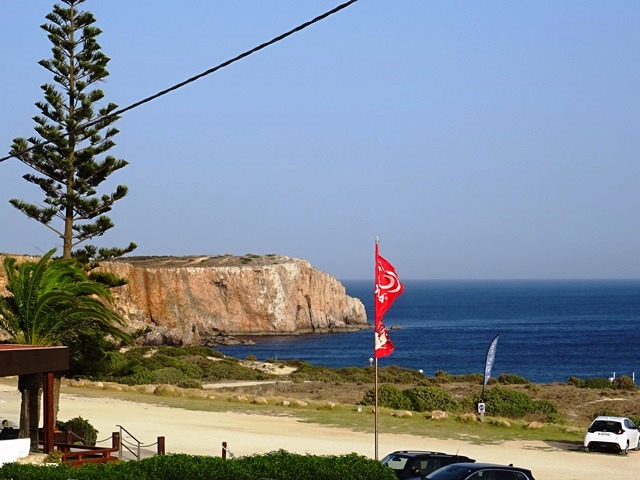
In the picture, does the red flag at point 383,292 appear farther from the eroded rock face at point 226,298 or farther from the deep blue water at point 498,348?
the eroded rock face at point 226,298

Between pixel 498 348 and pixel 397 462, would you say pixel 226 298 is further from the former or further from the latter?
pixel 397 462

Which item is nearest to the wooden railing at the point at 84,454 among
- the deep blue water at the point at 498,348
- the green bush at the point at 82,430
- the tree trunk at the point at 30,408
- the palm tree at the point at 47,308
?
the tree trunk at the point at 30,408

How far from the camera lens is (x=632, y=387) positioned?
67812mm

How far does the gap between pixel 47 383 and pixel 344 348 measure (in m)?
113

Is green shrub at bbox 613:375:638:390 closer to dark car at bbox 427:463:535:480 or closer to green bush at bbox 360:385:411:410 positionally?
green bush at bbox 360:385:411:410

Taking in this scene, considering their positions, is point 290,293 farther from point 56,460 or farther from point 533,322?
point 56,460

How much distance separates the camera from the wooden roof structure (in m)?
22.2

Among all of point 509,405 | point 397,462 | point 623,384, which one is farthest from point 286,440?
point 623,384

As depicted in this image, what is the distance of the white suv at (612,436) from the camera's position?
99.5 feet

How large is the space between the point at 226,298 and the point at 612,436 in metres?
124

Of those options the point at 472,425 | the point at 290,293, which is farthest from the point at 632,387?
the point at 290,293

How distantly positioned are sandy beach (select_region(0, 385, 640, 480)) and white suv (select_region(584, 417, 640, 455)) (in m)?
0.33

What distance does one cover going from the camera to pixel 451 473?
18016mm

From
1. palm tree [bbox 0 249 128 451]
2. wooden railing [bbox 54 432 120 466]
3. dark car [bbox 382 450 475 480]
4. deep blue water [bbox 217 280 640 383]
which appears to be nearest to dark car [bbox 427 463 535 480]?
dark car [bbox 382 450 475 480]
